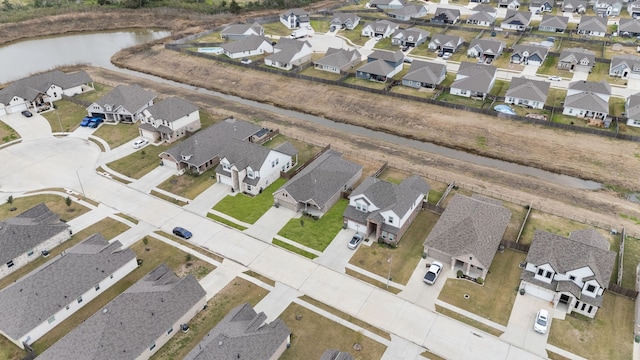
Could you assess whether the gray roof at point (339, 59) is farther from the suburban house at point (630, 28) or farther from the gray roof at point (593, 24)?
the suburban house at point (630, 28)

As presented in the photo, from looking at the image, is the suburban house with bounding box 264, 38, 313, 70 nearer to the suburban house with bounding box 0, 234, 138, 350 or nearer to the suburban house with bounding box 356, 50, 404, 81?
the suburban house with bounding box 356, 50, 404, 81

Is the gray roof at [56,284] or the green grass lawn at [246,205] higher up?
the gray roof at [56,284]

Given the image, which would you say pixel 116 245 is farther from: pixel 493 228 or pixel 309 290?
pixel 493 228

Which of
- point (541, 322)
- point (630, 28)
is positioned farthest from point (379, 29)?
point (541, 322)

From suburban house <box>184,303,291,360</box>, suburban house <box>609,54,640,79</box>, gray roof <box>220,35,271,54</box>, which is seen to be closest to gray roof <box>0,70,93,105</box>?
gray roof <box>220,35,271,54</box>

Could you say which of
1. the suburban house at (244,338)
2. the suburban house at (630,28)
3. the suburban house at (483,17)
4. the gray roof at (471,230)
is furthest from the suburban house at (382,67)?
the suburban house at (630,28)

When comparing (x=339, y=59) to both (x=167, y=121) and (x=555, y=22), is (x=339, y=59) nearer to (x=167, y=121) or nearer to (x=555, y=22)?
(x=167, y=121)
